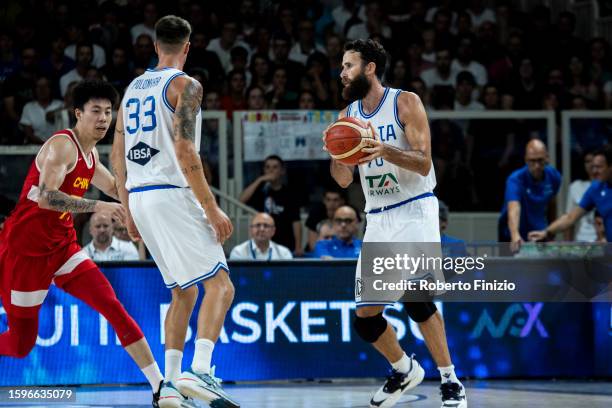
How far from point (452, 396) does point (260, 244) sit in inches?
147

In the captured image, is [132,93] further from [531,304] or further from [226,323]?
[531,304]

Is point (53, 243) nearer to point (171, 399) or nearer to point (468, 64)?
point (171, 399)

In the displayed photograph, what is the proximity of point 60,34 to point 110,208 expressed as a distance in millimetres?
7511

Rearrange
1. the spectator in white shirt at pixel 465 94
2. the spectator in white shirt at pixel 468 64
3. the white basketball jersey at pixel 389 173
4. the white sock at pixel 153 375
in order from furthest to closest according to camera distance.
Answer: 1. the spectator in white shirt at pixel 468 64
2. the spectator in white shirt at pixel 465 94
3. the white basketball jersey at pixel 389 173
4. the white sock at pixel 153 375

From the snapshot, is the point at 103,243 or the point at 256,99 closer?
the point at 103,243

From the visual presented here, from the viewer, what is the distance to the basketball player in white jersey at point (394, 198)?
725 cm

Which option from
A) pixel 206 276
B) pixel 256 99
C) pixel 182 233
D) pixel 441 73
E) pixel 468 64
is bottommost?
pixel 206 276

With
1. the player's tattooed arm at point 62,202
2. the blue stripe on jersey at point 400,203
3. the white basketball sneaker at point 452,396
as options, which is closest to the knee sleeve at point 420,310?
the white basketball sneaker at point 452,396

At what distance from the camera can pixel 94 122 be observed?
7.34 m

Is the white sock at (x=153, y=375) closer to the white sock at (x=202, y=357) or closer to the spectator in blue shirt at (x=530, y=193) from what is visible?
the white sock at (x=202, y=357)

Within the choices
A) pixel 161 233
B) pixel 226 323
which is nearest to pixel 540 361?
pixel 226 323

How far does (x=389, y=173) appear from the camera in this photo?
7363mm

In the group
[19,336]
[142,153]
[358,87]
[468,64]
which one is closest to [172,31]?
[142,153]

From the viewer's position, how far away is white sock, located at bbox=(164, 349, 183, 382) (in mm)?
6699
